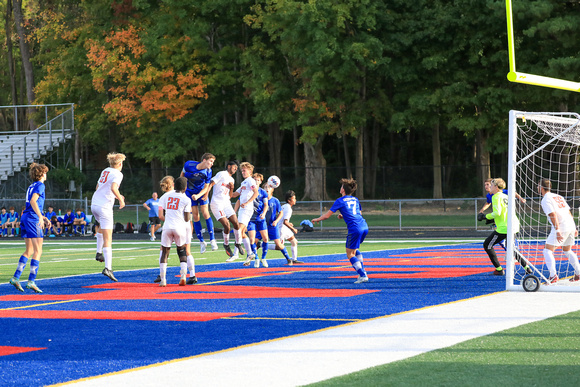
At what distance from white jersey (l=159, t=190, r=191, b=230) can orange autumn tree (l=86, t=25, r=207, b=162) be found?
112 ft

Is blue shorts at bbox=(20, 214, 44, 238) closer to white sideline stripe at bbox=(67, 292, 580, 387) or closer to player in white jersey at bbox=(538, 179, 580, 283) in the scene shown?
white sideline stripe at bbox=(67, 292, 580, 387)

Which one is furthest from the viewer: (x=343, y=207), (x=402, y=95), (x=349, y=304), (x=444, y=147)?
(x=444, y=147)

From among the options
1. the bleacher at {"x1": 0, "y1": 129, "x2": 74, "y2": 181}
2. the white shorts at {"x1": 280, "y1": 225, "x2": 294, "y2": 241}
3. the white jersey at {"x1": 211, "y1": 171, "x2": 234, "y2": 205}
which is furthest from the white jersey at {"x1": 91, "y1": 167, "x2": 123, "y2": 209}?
the bleacher at {"x1": 0, "y1": 129, "x2": 74, "y2": 181}

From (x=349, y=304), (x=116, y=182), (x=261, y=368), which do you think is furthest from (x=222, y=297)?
(x=261, y=368)

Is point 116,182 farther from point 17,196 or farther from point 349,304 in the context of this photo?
point 17,196

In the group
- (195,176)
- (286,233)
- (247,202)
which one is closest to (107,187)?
(195,176)

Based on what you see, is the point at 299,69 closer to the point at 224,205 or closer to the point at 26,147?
the point at 26,147

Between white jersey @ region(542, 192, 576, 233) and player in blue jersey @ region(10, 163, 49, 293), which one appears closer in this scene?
player in blue jersey @ region(10, 163, 49, 293)

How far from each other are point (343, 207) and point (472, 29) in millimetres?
30911

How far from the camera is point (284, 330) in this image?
959 centimetres

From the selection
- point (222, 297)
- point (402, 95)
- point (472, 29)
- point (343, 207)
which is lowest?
point (222, 297)

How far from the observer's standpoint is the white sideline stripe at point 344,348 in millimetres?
7109

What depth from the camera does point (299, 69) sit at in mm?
46062

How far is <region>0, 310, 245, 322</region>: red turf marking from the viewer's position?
10773 millimetres
